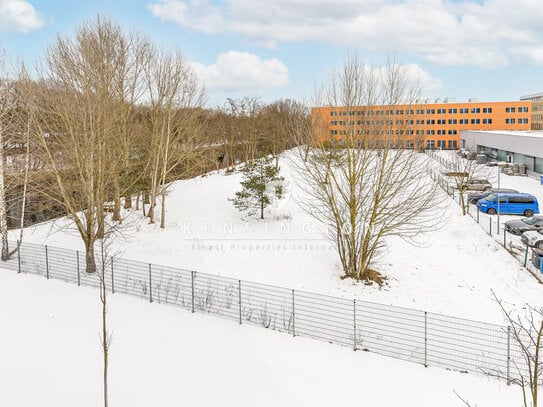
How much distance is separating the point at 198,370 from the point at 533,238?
61.2 ft

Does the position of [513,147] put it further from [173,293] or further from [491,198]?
[173,293]

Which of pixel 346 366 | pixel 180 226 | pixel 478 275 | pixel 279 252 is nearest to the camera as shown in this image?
pixel 346 366

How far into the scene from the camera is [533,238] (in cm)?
2084

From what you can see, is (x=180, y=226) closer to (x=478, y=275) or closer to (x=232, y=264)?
(x=232, y=264)

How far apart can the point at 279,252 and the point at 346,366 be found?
11.4 meters

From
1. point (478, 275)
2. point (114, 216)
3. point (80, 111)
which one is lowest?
point (478, 275)

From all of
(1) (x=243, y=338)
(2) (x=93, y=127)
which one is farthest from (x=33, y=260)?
(1) (x=243, y=338)

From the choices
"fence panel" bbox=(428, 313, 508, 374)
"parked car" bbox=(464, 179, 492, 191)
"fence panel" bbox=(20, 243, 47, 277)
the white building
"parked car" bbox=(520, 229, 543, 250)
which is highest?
the white building

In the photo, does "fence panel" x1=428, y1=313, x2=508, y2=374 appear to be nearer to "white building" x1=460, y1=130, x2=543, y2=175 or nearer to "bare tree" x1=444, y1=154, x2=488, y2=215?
"bare tree" x1=444, y1=154, x2=488, y2=215

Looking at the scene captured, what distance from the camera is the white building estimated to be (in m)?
43.2

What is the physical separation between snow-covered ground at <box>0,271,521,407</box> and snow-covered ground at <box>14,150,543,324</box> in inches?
193

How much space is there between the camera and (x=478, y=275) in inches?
732

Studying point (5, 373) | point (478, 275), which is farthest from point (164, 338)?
point (478, 275)

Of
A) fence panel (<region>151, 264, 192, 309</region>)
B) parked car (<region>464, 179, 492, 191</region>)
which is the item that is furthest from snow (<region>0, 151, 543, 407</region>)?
parked car (<region>464, 179, 492, 191</region>)
